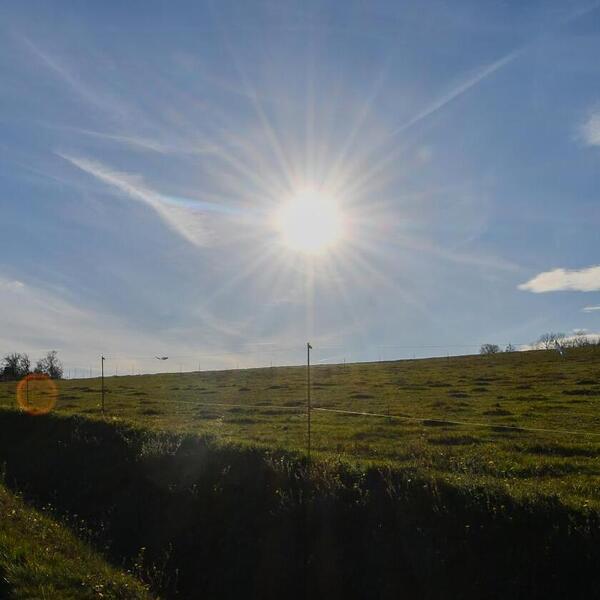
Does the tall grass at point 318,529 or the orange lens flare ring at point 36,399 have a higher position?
the orange lens flare ring at point 36,399

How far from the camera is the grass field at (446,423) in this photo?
12.8 m

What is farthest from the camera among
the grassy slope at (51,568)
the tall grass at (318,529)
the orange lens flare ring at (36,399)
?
the orange lens flare ring at (36,399)

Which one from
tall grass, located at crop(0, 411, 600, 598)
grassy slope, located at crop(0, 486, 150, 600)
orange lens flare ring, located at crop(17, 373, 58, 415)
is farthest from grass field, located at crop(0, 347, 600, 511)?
grassy slope, located at crop(0, 486, 150, 600)

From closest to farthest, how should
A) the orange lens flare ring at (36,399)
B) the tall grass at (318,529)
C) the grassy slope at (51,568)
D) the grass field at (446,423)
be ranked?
the grassy slope at (51,568) → the tall grass at (318,529) → the grass field at (446,423) → the orange lens flare ring at (36,399)

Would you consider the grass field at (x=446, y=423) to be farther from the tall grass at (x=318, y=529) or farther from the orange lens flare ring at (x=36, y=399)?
the orange lens flare ring at (x=36, y=399)

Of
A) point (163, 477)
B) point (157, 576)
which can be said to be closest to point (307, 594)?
point (157, 576)

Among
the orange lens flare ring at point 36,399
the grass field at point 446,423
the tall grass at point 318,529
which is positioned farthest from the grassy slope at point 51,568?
the orange lens flare ring at point 36,399

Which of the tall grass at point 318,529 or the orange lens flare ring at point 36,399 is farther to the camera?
the orange lens flare ring at point 36,399

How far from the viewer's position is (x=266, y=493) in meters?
11.6

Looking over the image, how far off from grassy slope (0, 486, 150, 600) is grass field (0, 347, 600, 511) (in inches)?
210

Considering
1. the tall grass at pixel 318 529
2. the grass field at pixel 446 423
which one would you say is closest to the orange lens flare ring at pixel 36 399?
the grass field at pixel 446 423

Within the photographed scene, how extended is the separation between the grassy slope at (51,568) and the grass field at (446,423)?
17.5ft

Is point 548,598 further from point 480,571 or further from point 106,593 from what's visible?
point 106,593

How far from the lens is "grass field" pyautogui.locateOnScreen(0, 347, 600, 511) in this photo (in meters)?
12.8
